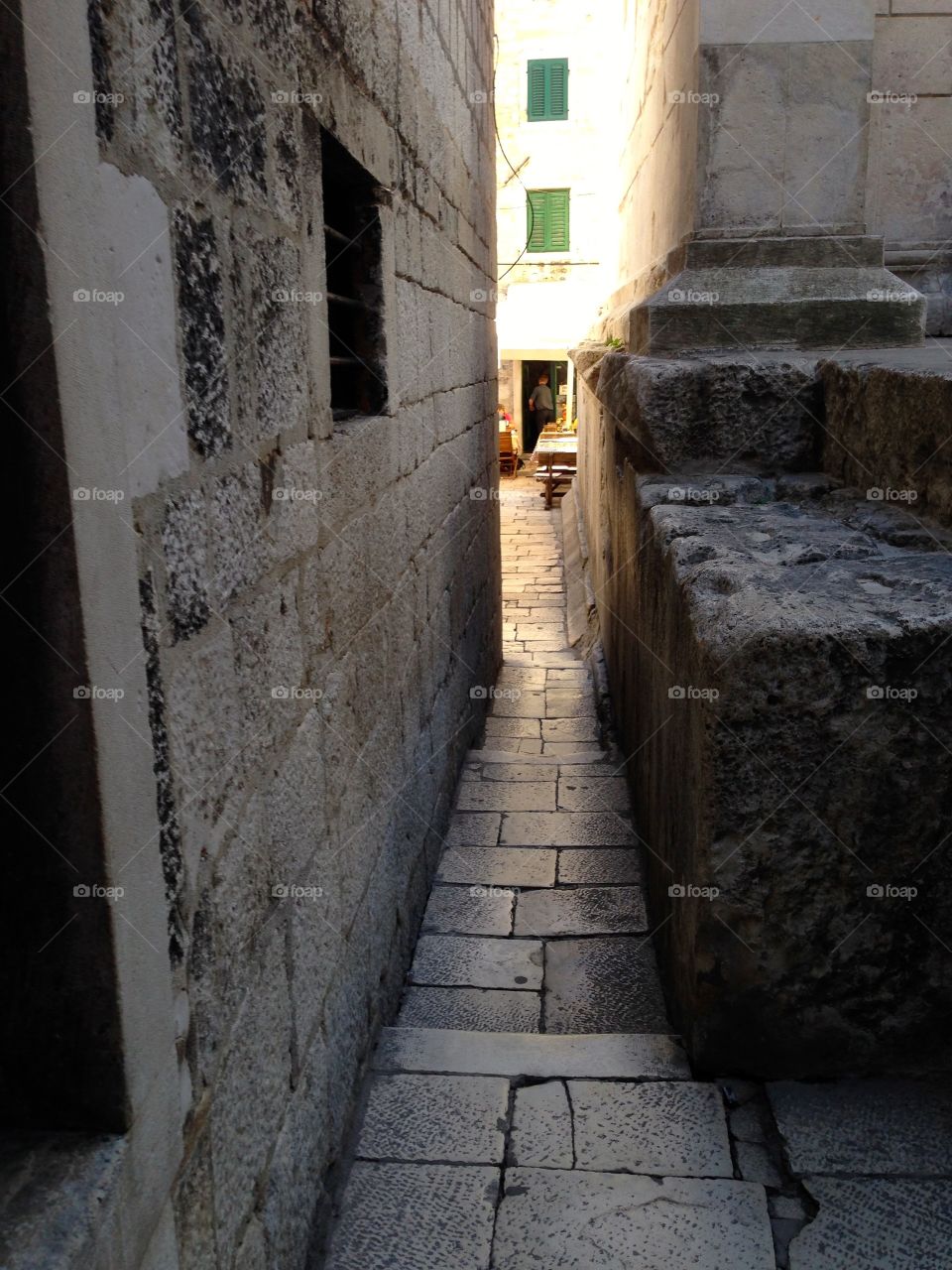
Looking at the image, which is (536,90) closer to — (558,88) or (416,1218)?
(558,88)

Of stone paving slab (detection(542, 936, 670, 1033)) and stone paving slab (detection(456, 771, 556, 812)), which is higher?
stone paving slab (detection(542, 936, 670, 1033))

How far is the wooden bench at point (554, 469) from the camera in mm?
15102

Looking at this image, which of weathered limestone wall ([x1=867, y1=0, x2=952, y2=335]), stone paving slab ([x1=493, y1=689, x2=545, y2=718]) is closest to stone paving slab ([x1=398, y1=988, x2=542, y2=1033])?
stone paving slab ([x1=493, y1=689, x2=545, y2=718])

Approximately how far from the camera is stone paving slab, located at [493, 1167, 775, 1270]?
1.84 m

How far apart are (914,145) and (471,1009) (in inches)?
184

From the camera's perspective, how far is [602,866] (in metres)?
3.91

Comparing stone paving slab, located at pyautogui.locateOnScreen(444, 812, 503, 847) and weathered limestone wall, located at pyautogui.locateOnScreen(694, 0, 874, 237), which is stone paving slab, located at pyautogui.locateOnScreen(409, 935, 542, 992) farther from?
weathered limestone wall, located at pyautogui.locateOnScreen(694, 0, 874, 237)

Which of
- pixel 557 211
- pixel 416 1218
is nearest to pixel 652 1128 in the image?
pixel 416 1218

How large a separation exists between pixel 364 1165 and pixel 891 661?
142cm

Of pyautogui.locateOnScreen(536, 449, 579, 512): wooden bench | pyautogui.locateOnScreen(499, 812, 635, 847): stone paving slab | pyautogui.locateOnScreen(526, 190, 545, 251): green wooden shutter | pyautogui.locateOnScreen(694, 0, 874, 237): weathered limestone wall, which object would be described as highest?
→ pyautogui.locateOnScreen(526, 190, 545, 251): green wooden shutter

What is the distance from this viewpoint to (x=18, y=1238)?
0.97 m

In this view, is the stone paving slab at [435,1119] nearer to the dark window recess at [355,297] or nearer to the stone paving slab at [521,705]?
the dark window recess at [355,297]

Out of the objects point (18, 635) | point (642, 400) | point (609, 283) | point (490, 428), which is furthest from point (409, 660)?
point (609, 283)

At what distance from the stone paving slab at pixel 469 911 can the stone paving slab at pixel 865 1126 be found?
53.2 inches
